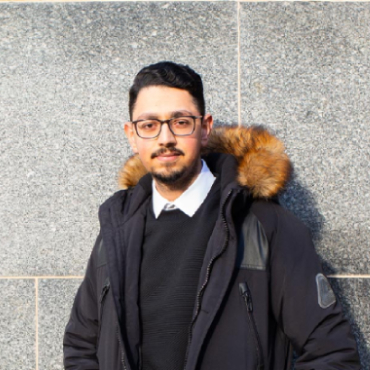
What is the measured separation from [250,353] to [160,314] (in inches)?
15.3

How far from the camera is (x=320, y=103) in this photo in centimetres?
354

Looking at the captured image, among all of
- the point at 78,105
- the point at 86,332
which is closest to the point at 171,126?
the point at 86,332

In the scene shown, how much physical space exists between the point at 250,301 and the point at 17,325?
1749 mm

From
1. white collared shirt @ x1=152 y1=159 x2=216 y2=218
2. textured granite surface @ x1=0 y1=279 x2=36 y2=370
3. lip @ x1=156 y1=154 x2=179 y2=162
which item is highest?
lip @ x1=156 y1=154 x2=179 y2=162

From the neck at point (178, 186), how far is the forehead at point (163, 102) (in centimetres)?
25

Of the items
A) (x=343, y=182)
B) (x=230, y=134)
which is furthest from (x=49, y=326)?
(x=343, y=182)

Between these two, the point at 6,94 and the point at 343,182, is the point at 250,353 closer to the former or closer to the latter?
the point at 343,182

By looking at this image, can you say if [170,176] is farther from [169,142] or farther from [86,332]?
[86,332]

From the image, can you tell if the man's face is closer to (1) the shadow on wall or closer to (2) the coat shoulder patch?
(2) the coat shoulder patch

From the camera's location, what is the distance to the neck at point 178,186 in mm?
2672

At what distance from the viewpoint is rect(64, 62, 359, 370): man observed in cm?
240

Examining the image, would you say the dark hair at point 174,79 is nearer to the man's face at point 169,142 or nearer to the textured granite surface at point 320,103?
the man's face at point 169,142

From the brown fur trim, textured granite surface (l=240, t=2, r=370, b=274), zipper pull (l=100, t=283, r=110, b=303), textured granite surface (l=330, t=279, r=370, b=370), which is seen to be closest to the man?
zipper pull (l=100, t=283, r=110, b=303)

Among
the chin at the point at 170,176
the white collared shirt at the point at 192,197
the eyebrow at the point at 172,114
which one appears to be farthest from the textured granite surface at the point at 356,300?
the eyebrow at the point at 172,114
